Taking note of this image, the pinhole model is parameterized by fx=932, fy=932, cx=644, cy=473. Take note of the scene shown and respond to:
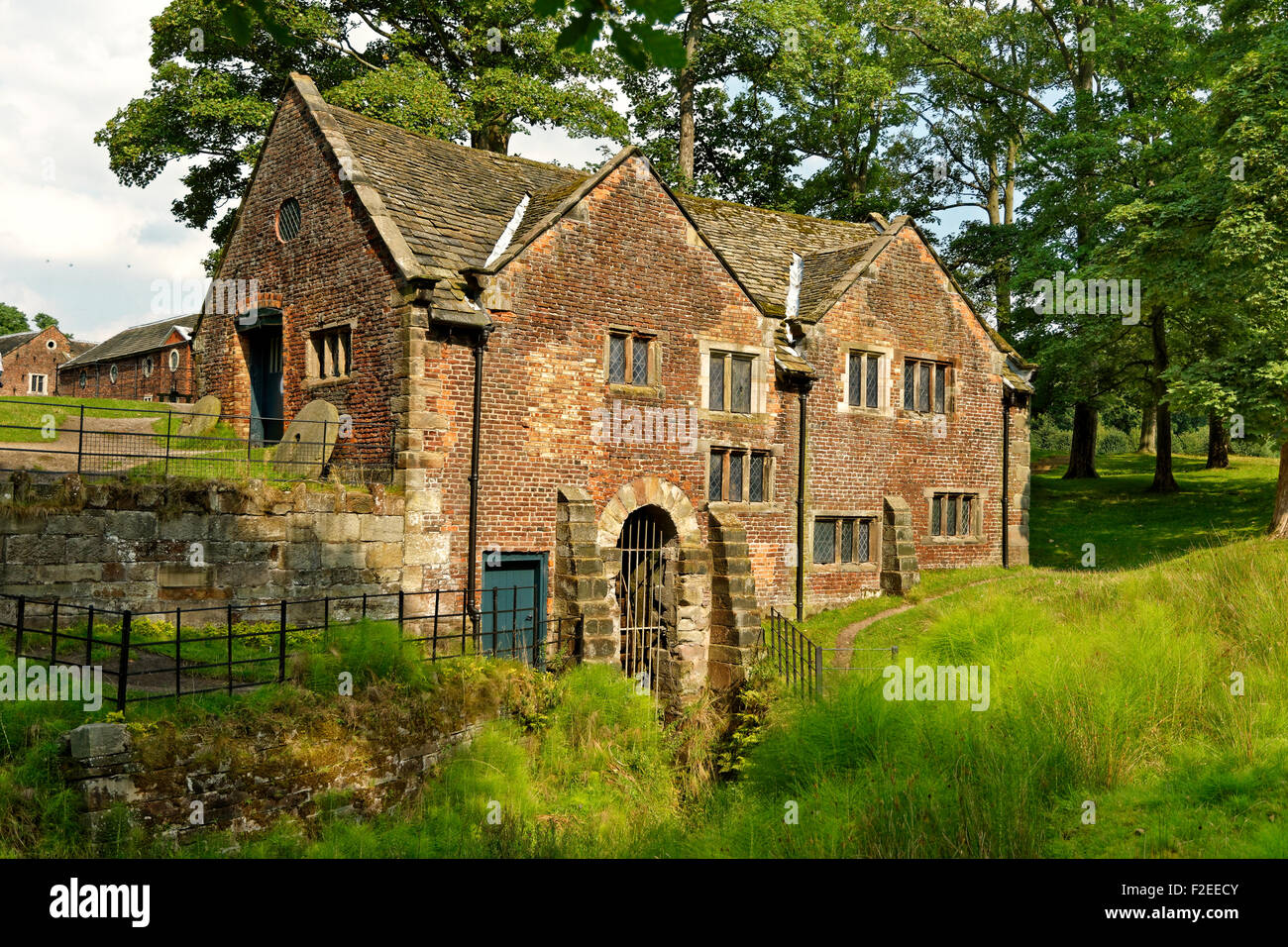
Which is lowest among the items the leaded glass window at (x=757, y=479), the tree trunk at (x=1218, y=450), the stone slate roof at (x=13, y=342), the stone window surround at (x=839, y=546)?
the stone window surround at (x=839, y=546)

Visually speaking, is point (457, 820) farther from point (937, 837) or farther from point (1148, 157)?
point (1148, 157)

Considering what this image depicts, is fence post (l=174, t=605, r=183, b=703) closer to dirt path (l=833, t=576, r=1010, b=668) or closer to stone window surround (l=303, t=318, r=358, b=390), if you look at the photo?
stone window surround (l=303, t=318, r=358, b=390)

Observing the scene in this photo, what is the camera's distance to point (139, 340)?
1822 inches

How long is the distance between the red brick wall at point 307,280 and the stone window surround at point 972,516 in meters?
13.7

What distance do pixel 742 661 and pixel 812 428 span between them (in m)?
6.06

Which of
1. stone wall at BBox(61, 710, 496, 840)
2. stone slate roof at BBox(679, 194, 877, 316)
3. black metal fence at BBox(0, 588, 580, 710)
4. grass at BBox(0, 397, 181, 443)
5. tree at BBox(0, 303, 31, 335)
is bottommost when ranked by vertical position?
stone wall at BBox(61, 710, 496, 840)

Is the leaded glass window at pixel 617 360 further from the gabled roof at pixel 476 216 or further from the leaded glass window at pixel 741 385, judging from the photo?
the leaded glass window at pixel 741 385

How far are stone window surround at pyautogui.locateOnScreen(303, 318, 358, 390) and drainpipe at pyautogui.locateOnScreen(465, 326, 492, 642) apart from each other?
2427mm

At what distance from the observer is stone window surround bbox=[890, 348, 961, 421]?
22.7 meters

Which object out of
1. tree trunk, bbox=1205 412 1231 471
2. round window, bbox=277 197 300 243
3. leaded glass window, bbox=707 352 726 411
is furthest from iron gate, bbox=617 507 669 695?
tree trunk, bbox=1205 412 1231 471

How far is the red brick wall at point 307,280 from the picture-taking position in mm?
16203

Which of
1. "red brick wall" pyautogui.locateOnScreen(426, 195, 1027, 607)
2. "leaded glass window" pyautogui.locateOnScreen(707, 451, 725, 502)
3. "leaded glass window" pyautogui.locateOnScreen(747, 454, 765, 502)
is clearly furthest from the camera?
"leaded glass window" pyautogui.locateOnScreen(747, 454, 765, 502)

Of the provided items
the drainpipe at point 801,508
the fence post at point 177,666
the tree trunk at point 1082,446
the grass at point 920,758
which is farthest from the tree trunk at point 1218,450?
the fence post at point 177,666
